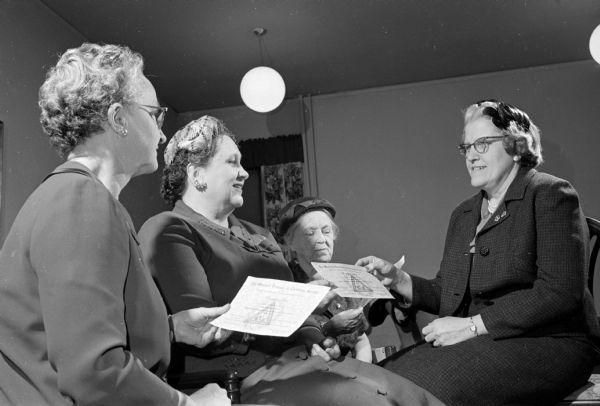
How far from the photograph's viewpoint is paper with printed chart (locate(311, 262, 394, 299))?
75.0 inches

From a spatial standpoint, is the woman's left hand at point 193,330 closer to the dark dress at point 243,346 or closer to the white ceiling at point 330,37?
the dark dress at point 243,346

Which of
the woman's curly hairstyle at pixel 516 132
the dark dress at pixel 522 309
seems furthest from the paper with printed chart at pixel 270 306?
the woman's curly hairstyle at pixel 516 132

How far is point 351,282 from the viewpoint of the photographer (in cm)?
197

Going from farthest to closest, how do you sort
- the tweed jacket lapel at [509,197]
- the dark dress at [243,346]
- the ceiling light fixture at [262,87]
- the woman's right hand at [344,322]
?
the ceiling light fixture at [262,87]
the tweed jacket lapel at [509,197]
the woman's right hand at [344,322]
the dark dress at [243,346]

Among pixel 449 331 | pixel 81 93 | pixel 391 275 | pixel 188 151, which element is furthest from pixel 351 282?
pixel 81 93

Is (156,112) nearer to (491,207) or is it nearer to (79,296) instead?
(79,296)

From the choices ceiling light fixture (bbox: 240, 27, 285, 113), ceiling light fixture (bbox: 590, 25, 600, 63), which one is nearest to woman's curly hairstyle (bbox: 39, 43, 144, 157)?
ceiling light fixture (bbox: 240, 27, 285, 113)

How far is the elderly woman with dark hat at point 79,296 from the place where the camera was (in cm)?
99

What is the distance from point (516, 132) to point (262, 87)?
3161 mm

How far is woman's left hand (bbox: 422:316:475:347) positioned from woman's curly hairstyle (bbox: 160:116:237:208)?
38.8 inches

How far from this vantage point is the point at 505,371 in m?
1.86

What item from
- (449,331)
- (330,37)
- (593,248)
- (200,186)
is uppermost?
(330,37)

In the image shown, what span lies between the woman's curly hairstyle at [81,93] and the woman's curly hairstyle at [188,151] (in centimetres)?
81

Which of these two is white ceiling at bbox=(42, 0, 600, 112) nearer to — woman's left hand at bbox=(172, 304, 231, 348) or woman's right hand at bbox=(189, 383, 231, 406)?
woman's left hand at bbox=(172, 304, 231, 348)
